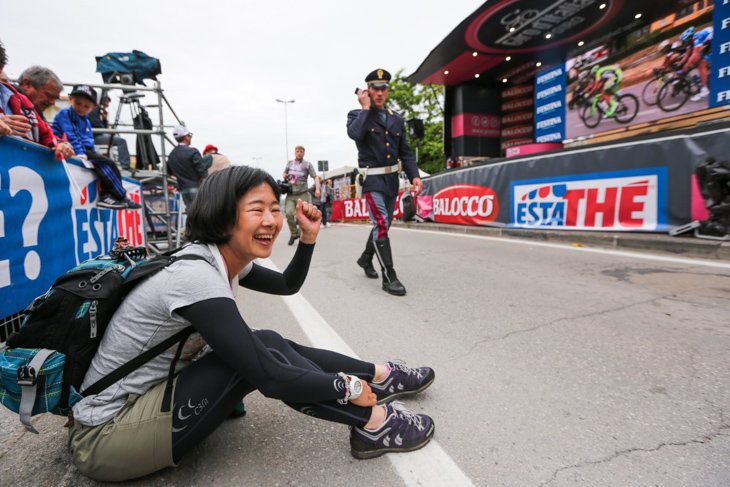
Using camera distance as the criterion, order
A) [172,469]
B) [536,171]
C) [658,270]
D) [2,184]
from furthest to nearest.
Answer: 1. [536,171]
2. [658,270]
3. [2,184]
4. [172,469]

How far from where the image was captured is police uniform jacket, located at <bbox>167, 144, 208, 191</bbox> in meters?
6.12

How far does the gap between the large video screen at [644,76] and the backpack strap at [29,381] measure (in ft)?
45.2

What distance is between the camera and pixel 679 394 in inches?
66.0

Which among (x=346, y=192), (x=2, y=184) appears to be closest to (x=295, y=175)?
(x=2, y=184)

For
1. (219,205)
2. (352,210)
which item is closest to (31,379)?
(219,205)

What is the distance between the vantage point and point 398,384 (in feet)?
5.62

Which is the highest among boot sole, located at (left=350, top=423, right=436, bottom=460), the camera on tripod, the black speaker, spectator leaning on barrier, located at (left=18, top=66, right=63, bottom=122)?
the camera on tripod

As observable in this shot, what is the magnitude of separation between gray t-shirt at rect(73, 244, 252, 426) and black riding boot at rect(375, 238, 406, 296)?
8.03ft

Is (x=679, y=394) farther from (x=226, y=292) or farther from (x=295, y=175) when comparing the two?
(x=295, y=175)

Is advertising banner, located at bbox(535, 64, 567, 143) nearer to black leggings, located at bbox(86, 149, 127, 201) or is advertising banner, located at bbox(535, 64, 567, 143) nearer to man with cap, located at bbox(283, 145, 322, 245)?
Answer: man with cap, located at bbox(283, 145, 322, 245)

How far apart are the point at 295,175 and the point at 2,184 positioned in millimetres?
5740

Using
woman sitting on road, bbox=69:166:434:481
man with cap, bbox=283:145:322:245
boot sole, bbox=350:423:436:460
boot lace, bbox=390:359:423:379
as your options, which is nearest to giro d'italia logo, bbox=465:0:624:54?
man with cap, bbox=283:145:322:245

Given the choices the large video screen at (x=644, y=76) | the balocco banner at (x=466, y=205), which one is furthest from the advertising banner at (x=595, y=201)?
the large video screen at (x=644, y=76)

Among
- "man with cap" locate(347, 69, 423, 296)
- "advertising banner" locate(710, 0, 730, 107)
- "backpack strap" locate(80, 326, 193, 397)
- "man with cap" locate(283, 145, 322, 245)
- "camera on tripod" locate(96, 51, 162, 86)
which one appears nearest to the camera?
"backpack strap" locate(80, 326, 193, 397)
